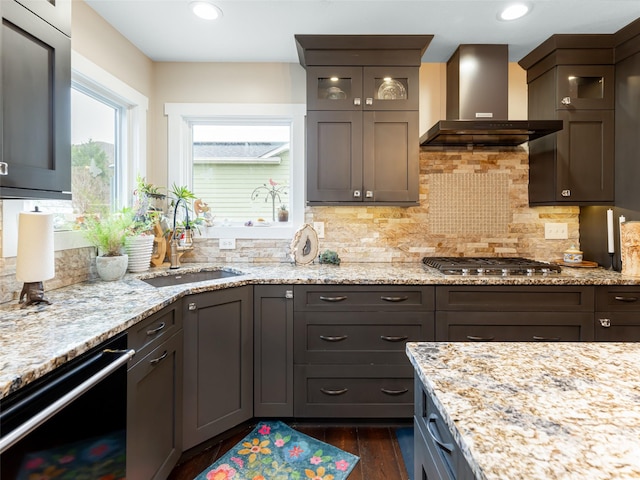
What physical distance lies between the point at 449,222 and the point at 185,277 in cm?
206

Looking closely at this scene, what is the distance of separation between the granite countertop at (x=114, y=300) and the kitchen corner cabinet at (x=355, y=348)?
11 centimetres

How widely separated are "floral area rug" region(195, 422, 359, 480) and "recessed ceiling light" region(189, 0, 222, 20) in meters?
2.55

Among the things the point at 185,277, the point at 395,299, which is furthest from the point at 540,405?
the point at 185,277

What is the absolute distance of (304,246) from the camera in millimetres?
2592

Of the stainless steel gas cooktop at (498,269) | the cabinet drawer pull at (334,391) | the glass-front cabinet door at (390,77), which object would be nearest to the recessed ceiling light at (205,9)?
the glass-front cabinet door at (390,77)

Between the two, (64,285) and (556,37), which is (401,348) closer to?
(64,285)

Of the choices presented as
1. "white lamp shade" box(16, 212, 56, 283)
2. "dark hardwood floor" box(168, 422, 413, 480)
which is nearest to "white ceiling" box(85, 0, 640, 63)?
"white lamp shade" box(16, 212, 56, 283)

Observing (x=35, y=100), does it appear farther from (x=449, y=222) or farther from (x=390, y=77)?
(x=449, y=222)

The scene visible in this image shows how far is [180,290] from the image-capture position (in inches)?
69.3

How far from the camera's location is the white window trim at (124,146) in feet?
5.05

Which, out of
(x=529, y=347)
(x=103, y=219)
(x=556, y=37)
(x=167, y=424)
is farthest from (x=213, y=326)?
(x=556, y=37)

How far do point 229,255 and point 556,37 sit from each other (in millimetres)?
2832

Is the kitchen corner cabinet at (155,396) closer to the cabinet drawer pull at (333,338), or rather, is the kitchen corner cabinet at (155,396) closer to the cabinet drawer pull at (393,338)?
the cabinet drawer pull at (333,338)

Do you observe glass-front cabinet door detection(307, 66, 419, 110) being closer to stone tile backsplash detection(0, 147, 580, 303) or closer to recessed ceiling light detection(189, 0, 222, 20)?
stone tile backsplash detection(0, 147, 580, 303)
